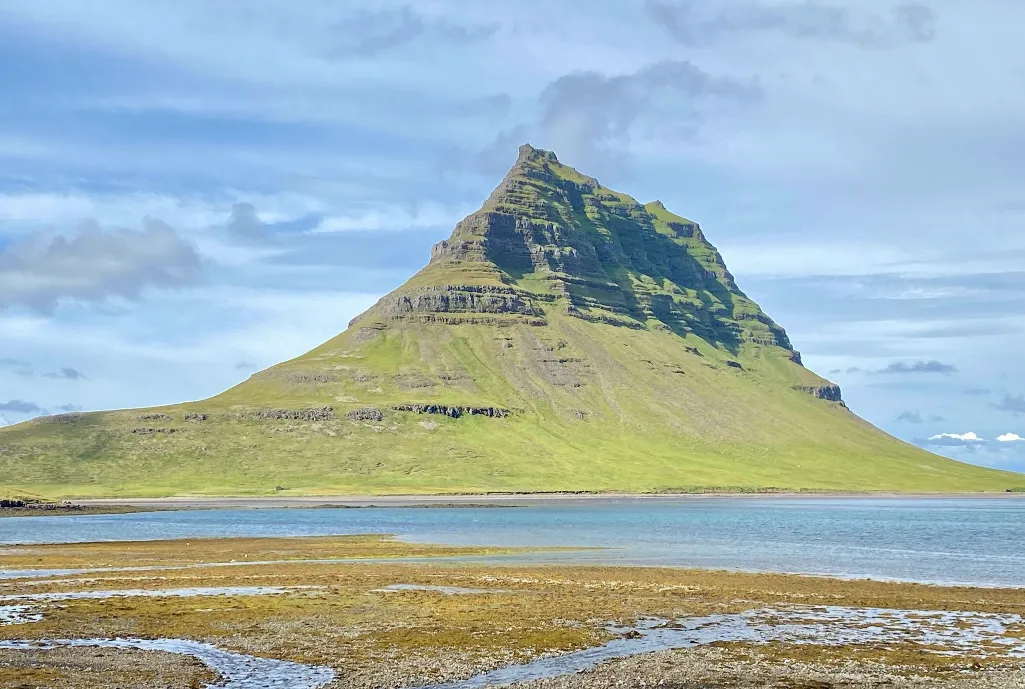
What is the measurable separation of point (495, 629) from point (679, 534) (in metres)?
77.2

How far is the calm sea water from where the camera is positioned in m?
78.4

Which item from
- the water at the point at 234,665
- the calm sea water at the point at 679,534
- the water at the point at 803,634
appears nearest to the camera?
the water at the point at 234,665

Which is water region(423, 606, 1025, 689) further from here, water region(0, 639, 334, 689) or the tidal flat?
water region(0, 639, 334, 689)

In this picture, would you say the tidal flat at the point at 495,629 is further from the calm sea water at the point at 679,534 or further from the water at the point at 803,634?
the calm sea water at the point at 679,534

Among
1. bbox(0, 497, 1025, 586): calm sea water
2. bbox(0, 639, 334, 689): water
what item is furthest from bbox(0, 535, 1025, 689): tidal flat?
bbox(0, 497, 1025, 586): calm sea water

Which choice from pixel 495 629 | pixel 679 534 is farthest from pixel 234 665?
pixel 679 534

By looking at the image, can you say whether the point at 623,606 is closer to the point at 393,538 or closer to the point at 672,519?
the point at 393,538

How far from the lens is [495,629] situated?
44.3 meters

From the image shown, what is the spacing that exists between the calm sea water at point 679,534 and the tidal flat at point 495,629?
11826 mm

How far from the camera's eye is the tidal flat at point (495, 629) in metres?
34.8

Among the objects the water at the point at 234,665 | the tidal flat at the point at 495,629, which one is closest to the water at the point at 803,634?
the tidal flat at the point at 495,629

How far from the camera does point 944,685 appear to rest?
3291 cm

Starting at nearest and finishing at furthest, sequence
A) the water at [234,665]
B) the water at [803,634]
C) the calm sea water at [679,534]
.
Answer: the water at [234,665] → the water at [803,634] → the calm sea water at [679,534]

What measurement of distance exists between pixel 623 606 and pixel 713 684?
19.0 meters
